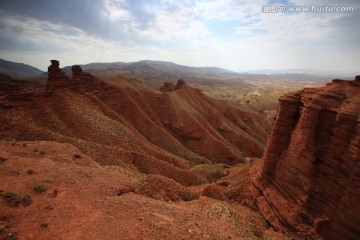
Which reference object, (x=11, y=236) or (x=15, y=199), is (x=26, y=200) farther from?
(x=11, y=236)

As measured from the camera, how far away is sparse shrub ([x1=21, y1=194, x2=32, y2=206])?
45.8 feet

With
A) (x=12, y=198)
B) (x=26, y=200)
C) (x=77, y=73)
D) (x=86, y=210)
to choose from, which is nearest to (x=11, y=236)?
(x=26, y=200)

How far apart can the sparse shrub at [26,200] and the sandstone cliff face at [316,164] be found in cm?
1924

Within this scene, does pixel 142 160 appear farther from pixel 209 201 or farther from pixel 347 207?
pixel 347 207

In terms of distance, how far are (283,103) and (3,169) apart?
24.0 m

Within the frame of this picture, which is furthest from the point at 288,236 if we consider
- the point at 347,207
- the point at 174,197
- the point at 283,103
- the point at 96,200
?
the point at 96,200

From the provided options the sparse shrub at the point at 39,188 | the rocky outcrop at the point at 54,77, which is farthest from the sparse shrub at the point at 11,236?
the rocky outcrop at the point at 54,77

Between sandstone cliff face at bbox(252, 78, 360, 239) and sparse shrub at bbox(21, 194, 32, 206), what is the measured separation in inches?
758

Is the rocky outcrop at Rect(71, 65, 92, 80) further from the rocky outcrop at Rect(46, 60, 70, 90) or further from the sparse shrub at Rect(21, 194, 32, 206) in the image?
the sparse shrub at Rect(21, 194, 32, 206)

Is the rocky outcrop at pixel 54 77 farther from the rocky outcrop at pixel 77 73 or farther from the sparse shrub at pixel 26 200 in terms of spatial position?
the sparse shrub at pixel 26 200

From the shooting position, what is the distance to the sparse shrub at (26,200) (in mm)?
13962

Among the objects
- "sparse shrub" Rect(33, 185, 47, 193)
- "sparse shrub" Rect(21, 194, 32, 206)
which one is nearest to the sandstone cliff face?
"sparse shrub" Rect(33, 185, 47, 193)

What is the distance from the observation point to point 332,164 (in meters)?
18.9

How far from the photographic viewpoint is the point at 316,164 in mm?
20141
